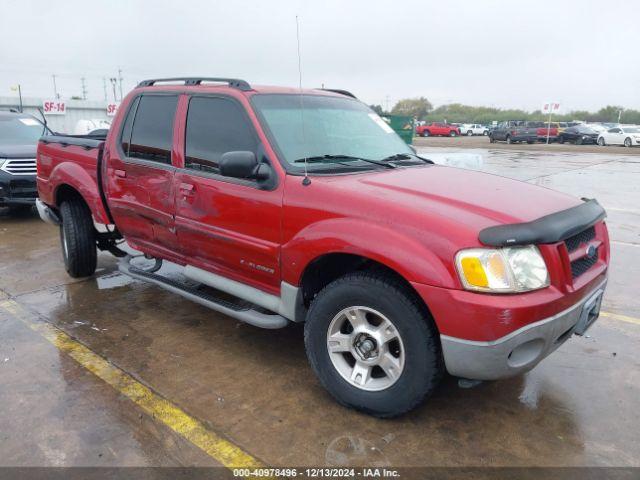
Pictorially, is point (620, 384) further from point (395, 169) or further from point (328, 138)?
point (328, 138)

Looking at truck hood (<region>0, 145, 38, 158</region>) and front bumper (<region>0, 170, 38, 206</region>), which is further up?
truck hood (<region>0, 145, 38, 158</region>)

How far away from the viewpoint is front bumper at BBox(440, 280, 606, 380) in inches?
98.2

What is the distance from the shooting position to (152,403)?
10.3 feet

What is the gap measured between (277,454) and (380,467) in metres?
0.53

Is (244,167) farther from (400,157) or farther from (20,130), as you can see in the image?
(20,130)

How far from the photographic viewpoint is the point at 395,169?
11.8 feet

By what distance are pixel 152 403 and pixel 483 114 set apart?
105 meters

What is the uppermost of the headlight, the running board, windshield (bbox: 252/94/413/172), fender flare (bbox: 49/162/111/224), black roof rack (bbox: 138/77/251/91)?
black roof rack (bbox: 138/77/251/91)

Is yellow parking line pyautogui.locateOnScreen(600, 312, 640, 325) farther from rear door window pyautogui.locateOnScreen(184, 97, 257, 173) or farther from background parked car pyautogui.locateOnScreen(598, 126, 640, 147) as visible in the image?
background parked car pyautogui.locateOnScreen(598, 126, 640, 147)

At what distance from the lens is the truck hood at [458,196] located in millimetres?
2688

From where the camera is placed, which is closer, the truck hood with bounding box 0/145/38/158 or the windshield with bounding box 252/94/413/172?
the windshield with bounding box 252/94/413/172

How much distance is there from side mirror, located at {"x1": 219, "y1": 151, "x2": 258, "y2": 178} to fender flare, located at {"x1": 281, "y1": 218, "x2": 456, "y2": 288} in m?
0.50

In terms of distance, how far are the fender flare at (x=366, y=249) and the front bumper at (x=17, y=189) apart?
6.67 meters

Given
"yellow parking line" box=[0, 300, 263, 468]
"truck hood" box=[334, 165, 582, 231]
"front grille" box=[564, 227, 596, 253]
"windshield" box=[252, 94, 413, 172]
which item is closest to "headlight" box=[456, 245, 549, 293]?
"truck hood" box=[334, 165, 582, 231]
